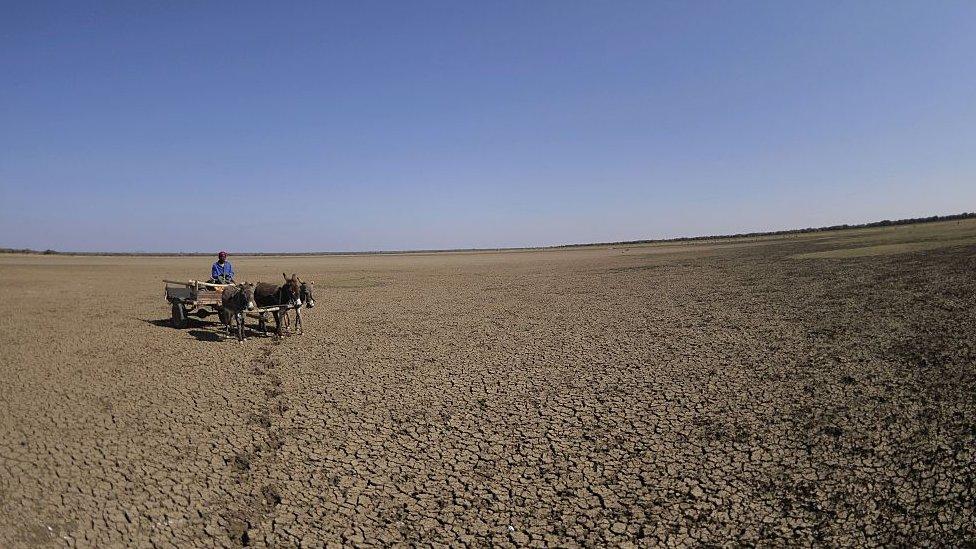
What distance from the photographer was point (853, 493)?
5812 mm

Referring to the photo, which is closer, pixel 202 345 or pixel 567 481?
pixel 567 481

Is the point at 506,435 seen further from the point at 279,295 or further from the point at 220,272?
the point at 220,272

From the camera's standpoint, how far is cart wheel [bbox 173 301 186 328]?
1552cm

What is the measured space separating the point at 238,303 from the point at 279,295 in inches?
45.6

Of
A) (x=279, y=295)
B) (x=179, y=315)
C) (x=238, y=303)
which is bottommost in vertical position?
(x=179, y=315)

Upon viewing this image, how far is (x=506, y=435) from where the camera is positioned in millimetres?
7816

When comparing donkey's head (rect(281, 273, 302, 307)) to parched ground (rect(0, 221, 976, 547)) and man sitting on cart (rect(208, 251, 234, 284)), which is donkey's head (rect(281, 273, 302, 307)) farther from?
man sitting on cart (rect(208, 251, 234, 284))

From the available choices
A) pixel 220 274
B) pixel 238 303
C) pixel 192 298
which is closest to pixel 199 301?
pixel 192 298

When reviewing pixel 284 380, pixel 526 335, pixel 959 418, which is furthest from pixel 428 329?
pixel 959 418

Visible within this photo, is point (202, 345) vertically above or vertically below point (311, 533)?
above

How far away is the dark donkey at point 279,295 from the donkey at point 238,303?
797 millimetres

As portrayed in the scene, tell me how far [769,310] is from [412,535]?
50.4 feet

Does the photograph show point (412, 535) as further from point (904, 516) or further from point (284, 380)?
point (284, 380)

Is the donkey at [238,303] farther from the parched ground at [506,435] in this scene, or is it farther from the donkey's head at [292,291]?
the donkey's head at [292,291]
